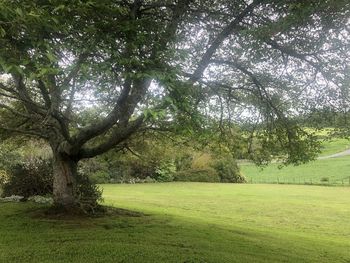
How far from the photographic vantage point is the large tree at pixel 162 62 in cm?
591

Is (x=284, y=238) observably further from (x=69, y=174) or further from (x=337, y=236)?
(x=69, y=174)

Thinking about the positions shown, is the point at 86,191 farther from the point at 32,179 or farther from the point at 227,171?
Answer: the point at 227,171

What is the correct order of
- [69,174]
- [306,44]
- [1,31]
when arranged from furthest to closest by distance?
[69,174] → [306,44] → [1,31]

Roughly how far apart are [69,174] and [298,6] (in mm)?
9076

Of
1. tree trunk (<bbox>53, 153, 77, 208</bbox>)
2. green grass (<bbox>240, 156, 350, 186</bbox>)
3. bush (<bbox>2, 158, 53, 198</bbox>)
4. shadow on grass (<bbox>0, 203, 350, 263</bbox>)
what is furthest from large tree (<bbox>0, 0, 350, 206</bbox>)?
green grass (<bbox>240, 156, 350, 186</bbox>)

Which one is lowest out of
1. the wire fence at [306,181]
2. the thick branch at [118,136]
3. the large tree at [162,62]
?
the wire fence at [306,181]

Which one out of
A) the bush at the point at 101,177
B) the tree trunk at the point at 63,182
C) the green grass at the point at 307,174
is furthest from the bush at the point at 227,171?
the tree trunk at the point at 63,182

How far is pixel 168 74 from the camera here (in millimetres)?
6078

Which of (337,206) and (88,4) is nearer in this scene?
(88,4)

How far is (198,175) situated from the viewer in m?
48.3

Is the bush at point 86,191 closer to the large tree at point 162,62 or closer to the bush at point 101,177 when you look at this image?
the large tree at point 162,62

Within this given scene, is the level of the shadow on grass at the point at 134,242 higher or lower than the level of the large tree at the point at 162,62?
lower

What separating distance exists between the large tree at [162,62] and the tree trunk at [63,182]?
1.3 inches

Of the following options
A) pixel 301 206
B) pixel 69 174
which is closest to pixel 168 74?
pixel 69 174
